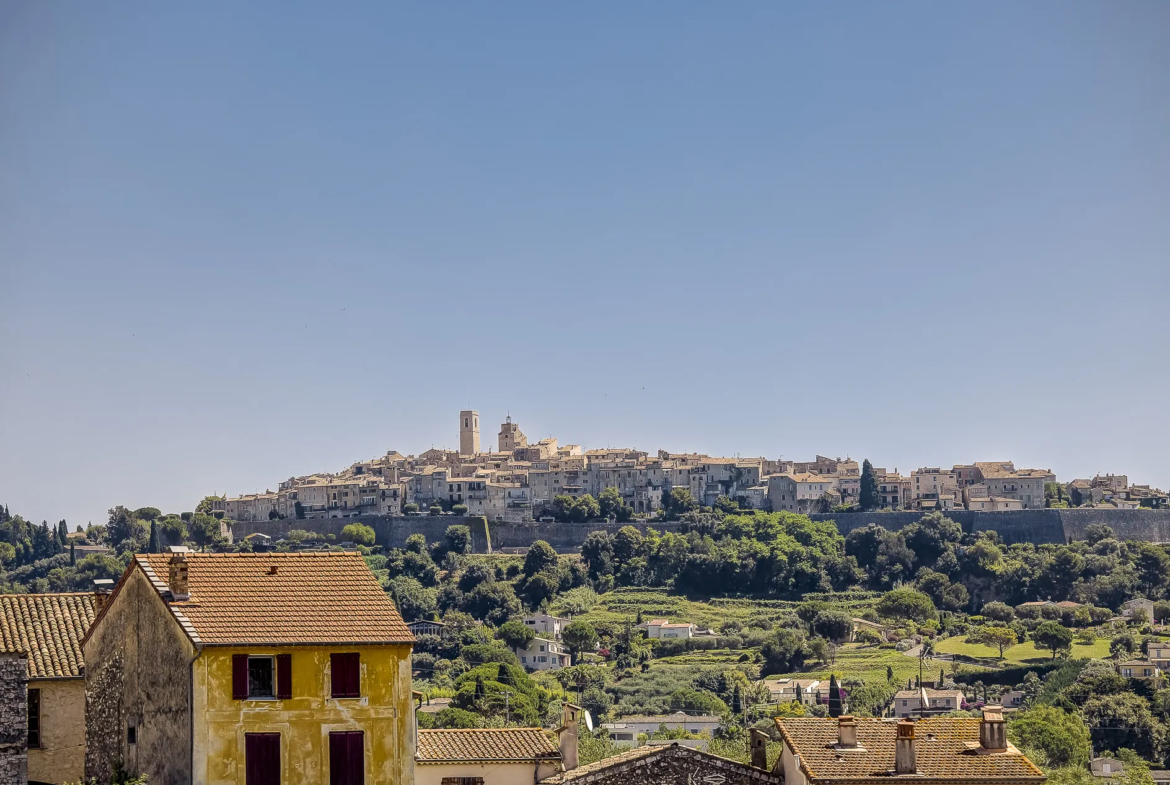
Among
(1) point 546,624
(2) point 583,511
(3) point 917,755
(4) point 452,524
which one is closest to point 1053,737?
(3) point 917,755

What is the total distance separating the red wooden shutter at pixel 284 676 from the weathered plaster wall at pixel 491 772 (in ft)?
13.3

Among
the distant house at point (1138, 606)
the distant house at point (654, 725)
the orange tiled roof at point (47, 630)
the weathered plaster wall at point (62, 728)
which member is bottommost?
the distant house at point (654, 725)

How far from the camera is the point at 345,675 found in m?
24.3

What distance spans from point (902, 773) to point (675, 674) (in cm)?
8926

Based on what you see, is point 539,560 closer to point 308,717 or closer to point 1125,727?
point 1125,727

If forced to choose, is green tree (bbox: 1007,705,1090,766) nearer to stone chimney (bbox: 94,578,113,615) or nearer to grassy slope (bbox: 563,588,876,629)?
grassy slope (bbox: 563,588,876,629)

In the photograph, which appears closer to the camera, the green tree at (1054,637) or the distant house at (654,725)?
the distant house at (654,725)

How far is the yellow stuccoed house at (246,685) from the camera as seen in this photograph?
78.3 feet

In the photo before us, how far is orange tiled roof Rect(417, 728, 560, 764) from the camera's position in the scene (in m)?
27.8

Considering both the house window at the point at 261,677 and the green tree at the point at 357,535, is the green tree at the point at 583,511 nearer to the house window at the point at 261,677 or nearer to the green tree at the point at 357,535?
the green tree at the point at 357,535

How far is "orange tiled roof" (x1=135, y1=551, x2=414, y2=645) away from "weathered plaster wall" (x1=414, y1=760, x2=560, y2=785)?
3.66 m

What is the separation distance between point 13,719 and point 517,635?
4144 inches

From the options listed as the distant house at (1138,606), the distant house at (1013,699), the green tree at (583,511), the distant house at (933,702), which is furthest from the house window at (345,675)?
the green tree at (583,511)

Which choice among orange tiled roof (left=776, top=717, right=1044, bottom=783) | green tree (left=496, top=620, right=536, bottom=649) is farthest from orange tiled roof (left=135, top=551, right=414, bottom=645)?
green tree (left=496, top=620, right=536, bottom=649)
